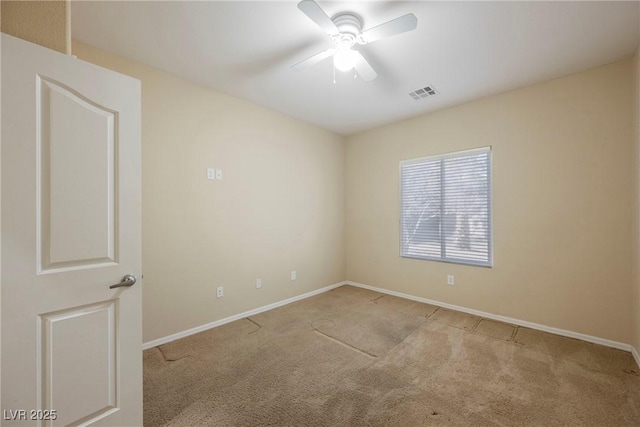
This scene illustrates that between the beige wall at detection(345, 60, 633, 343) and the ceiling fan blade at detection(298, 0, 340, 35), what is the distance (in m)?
2.45

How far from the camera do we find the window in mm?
3287

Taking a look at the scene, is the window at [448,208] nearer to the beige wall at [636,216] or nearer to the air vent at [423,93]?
the air vent at [423,93]

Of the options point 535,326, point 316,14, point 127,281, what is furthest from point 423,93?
point 127,281

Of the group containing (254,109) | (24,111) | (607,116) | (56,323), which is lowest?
(56,323)

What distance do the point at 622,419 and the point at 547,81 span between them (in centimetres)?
306

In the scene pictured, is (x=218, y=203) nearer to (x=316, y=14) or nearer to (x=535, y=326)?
(x=316, y=14)

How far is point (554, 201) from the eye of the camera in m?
2.79

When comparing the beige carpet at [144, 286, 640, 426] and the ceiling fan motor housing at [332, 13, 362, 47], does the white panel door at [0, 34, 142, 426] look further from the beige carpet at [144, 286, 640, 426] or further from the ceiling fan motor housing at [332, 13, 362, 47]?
the ceiling fan motor housing at [332, 13, 362, 47]

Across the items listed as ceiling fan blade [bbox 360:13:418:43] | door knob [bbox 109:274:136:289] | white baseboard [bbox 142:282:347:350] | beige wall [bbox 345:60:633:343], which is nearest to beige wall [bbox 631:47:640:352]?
beige wall [bbox 345:60:633:343]

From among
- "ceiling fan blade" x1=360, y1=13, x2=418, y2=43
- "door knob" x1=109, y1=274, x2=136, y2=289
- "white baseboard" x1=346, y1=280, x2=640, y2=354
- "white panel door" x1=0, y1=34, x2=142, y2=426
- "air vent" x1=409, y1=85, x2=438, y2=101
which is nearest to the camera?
"white panel door" x1=0, y1=34, x2=142, y2=426

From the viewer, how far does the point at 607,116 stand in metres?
2.52

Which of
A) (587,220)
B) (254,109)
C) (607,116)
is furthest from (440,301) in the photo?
(254,109)

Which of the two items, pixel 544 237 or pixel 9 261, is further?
pixel 544 237

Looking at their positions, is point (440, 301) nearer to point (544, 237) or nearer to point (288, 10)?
point (544, 237)
